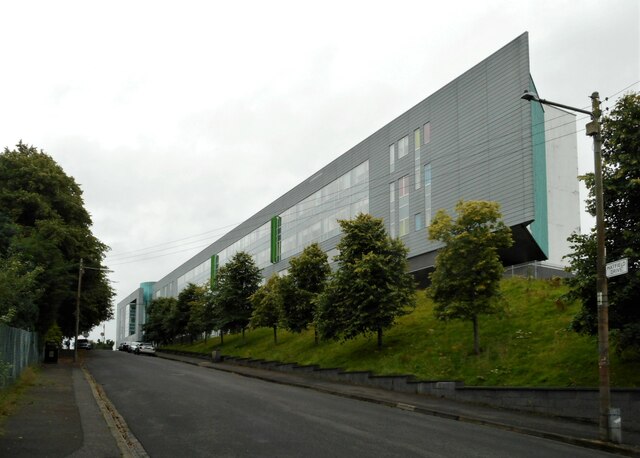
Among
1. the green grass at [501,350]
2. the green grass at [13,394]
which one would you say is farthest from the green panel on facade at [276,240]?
the green grass at [13,394]

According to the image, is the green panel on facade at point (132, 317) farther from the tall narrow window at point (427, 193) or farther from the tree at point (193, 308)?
the tall narrow window at point (427, 193)

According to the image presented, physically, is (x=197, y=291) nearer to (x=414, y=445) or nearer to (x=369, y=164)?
(x=369, y=164)

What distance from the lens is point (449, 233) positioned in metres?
24.6

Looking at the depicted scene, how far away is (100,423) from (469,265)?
1460 centimetres

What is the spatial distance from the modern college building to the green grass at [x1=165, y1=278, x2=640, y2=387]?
10892mm

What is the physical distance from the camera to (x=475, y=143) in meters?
45.0

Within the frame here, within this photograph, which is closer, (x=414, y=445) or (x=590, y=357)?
(x=414, y=445)

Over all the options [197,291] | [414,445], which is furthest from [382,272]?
[197,291]

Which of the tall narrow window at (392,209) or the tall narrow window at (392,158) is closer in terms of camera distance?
the tall narrow window at (392,209)

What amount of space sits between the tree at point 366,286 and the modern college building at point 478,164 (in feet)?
46.3

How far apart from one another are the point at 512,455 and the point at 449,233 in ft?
45.0

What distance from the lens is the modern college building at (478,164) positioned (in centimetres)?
4159

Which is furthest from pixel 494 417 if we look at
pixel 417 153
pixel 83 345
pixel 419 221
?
pixel 83 345

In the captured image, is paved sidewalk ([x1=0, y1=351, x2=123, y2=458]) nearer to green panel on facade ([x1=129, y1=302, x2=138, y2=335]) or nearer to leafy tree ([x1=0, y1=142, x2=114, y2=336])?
leafy tree ([x1=0, y1=142, x2=114, y2=336])
